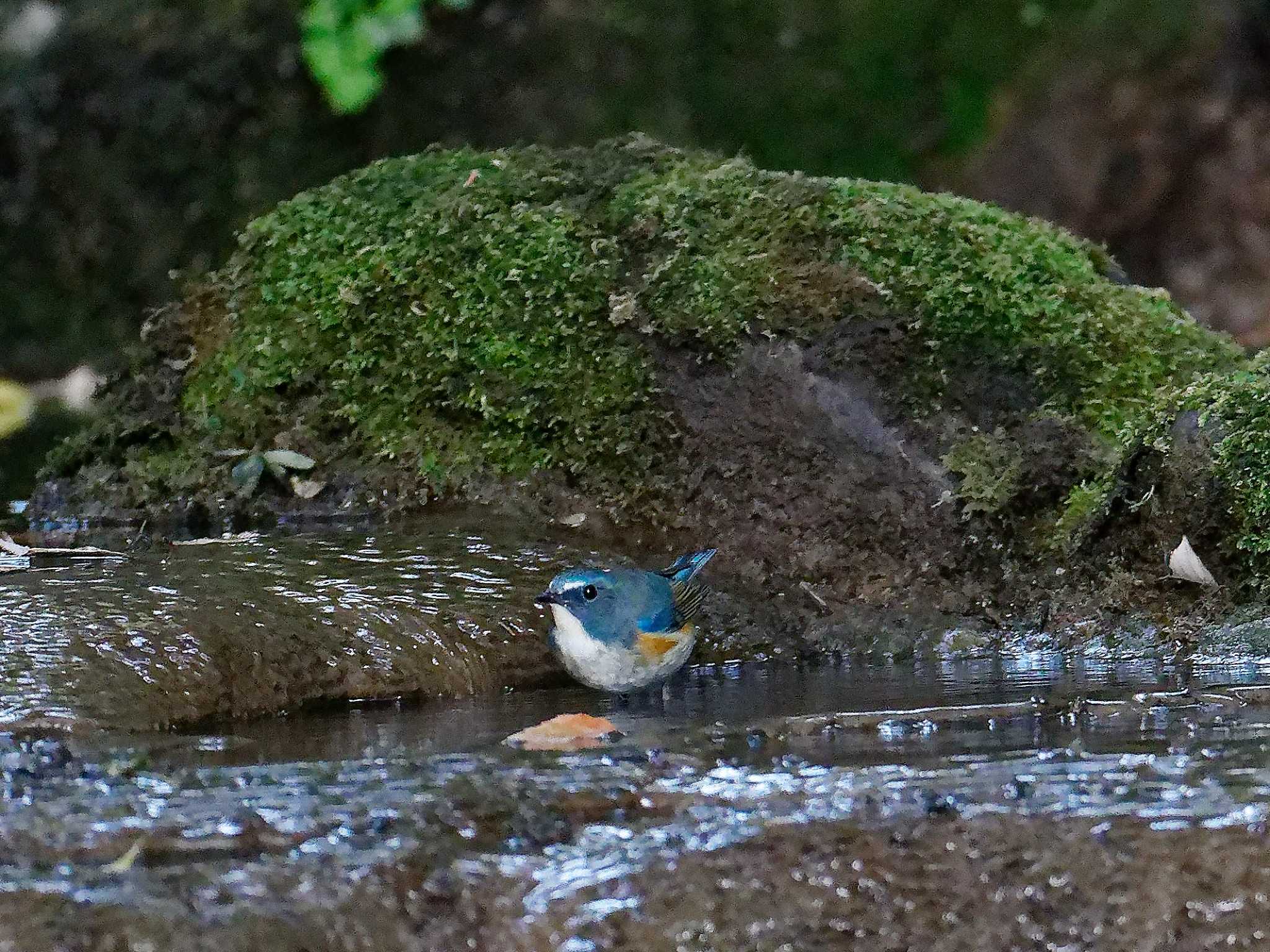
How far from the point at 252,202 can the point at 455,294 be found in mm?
4460

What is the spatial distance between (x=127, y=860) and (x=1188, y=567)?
9.31 ft

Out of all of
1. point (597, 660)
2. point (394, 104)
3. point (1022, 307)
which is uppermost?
point (394, 104)

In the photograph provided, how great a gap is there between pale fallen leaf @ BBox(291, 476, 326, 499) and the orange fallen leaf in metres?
2.02

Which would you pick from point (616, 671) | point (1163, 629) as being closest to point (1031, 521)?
point (1163, 629)

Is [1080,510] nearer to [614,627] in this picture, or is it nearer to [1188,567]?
[1188,567]

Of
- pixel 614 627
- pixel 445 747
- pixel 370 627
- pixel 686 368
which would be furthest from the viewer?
pixel 686 368

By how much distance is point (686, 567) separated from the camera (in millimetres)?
3902

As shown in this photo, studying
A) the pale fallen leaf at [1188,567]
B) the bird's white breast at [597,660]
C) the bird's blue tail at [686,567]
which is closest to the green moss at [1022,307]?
the pale fallen leaf at [1188,567]

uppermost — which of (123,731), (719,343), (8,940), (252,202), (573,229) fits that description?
(252,202)

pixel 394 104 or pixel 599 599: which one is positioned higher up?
pixel 394 104

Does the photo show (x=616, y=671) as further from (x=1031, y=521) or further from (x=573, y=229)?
(x=573, y=229)

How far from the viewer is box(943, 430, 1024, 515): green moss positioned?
4.12 meters

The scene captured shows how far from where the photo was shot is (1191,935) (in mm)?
1872

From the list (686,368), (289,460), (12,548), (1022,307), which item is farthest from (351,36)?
(1022,307)
